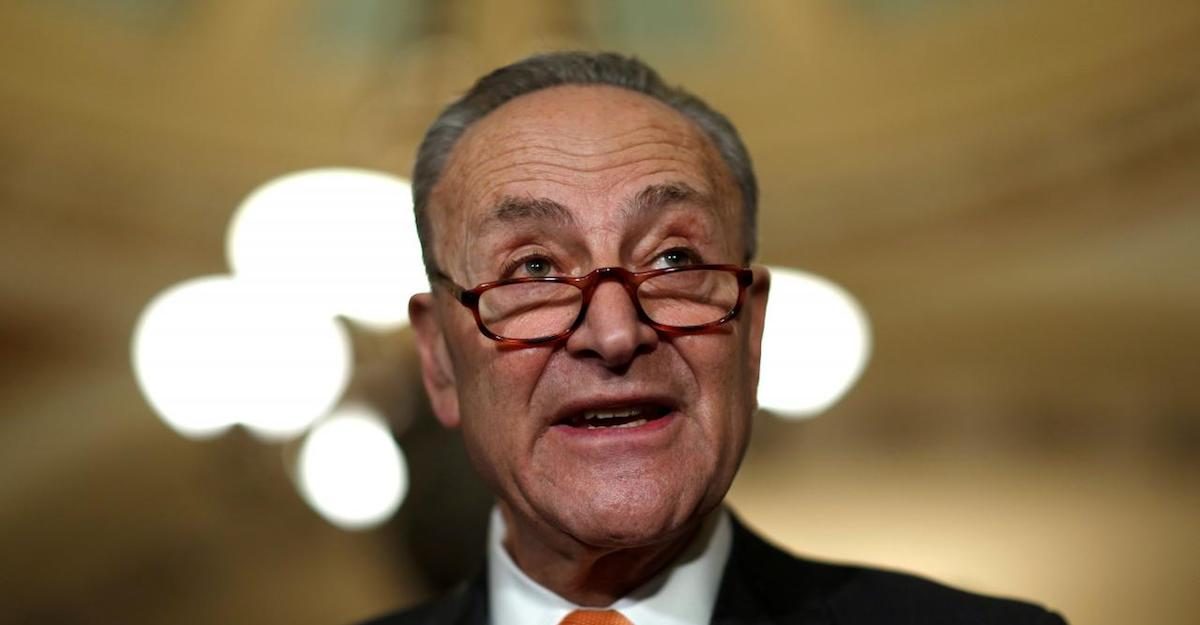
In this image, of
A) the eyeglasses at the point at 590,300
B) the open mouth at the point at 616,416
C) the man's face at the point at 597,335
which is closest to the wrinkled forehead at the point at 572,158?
the man's face at the point at 597,335

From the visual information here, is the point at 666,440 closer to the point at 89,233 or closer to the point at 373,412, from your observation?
the point at 373,412

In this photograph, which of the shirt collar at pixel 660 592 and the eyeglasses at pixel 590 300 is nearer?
the eyeglasses at pixel 590 300

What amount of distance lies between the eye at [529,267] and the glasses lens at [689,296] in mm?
139

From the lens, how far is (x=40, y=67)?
286 cm

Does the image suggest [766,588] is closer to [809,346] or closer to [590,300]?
[590,300]

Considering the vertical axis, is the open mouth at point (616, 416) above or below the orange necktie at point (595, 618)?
above

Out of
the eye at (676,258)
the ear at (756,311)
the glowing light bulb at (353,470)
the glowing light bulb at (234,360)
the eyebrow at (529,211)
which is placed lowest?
the glowing light bulb at (353,470)

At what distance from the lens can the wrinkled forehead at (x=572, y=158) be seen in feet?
5.57

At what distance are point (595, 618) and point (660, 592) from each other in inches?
4.0

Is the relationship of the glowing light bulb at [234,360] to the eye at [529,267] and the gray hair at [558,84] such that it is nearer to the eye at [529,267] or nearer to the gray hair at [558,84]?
the gray hair at [558,84]

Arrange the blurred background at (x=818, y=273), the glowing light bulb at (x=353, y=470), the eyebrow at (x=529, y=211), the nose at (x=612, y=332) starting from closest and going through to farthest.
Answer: the nose at (x=612, y=332) < the eyebrow at (x=529, y=211) < the blurred background at (x=818, y=273) < the glowing light bulb at (x=353, y=470)

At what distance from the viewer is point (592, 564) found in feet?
5.70

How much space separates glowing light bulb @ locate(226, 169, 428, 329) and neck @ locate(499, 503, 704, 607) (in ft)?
4.25

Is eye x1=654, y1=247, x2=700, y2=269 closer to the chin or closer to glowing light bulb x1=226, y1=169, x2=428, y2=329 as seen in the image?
the chin
